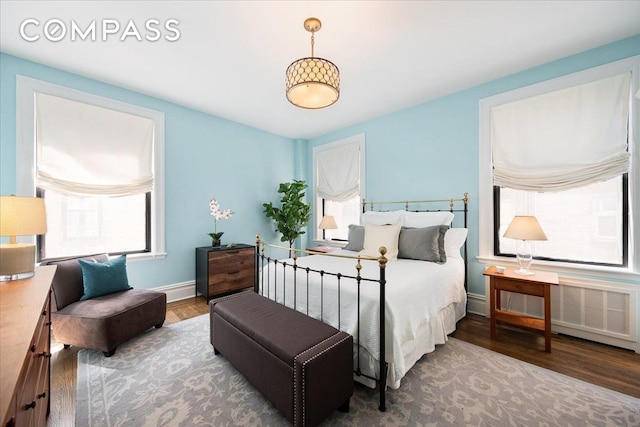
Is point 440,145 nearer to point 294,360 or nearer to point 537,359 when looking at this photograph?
point 537,359

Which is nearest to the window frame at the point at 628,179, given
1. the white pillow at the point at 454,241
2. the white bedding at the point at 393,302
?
the white pillow at the point at 454,241

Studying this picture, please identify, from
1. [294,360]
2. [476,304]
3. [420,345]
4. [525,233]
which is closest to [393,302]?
[420,345]

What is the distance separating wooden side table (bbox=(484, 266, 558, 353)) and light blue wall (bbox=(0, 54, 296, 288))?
3.67 m

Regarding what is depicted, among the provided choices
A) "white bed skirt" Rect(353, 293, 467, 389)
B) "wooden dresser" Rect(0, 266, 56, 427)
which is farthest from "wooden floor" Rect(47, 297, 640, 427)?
"wooden dresser" Rect(0, 266, 56, 427)

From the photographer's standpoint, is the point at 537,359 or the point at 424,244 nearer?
the point at 537,359

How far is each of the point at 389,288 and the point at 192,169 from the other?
135 inches

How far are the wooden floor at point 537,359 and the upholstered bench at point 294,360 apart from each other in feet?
3.54

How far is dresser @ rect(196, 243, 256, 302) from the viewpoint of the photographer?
3705 millimetres

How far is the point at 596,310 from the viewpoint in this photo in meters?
2.57

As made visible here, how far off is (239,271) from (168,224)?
121cm

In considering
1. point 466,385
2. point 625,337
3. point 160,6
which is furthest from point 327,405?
point 160,6

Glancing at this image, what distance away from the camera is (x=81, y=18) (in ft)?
7.16

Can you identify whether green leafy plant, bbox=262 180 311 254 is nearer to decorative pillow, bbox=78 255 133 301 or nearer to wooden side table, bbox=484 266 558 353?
decorative pillow, bbox=78 255 133 301

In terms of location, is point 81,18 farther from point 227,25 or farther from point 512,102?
point 512,102
